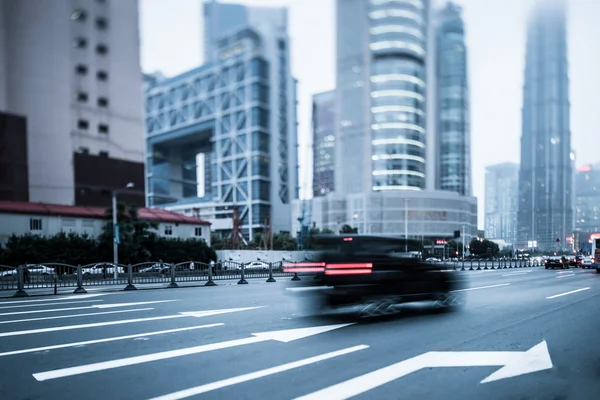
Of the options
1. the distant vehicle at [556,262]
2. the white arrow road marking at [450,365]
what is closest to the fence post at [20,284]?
the white arrow road marking at [450,365]

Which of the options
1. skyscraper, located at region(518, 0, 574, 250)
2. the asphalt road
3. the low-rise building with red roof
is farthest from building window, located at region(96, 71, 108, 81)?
skyscraper, located at region(518, 0, 574, 250)

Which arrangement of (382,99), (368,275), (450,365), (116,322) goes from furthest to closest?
1. (382,99)
2. (116,322)
3. (368,275)
4. (450,365)

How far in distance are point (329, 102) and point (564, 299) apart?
185m

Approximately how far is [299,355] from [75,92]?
5927cm

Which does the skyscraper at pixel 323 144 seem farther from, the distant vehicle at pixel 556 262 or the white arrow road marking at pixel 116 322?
the white arrow road marking at pixel 116 322

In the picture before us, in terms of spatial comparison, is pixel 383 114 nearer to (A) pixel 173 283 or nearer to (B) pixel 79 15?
(B) pixel 79 15

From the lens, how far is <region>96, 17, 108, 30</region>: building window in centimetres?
5750

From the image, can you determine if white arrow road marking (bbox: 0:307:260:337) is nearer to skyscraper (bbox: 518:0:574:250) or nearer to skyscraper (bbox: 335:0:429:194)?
skyscraper (bbox: 518:0:574:250)

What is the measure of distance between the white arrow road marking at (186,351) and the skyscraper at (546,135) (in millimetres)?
29988

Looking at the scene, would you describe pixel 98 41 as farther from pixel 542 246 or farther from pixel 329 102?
pixel 329 102

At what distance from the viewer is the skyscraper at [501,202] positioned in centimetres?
2797

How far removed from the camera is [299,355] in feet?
21.4

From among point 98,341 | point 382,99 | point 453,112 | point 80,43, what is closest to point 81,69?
point 80,43

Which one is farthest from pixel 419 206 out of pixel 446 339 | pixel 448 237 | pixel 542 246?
pixel 446 339
